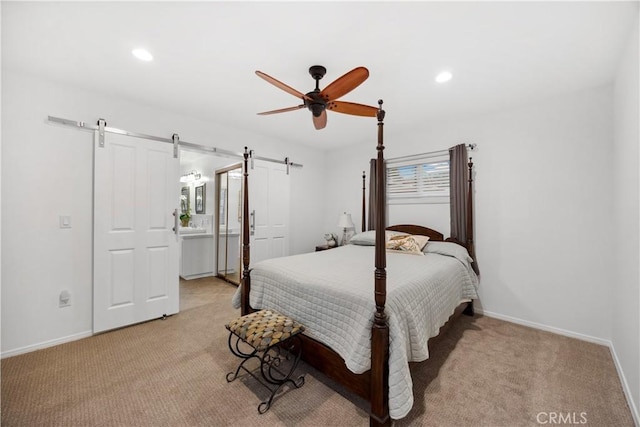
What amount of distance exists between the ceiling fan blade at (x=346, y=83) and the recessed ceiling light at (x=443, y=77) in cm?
100

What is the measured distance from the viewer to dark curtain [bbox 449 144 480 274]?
326 cm

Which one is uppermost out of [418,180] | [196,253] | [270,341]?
[418,180]

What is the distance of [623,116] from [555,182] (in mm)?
814

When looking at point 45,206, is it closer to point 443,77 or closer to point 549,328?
point 443,77

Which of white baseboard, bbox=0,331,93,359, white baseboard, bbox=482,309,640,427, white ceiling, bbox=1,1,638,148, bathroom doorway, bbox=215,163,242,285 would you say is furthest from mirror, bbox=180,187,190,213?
white baseboard, bbox=482,309,640,427

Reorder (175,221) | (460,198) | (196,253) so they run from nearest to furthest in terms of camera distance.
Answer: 1. (175,221)
2. (460,198)
3. (196,253)

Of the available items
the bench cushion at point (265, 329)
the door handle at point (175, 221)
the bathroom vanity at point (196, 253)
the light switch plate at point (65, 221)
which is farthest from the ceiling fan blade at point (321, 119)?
the bathroom vanity at point (196, 253)

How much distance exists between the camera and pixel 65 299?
2.56 meters

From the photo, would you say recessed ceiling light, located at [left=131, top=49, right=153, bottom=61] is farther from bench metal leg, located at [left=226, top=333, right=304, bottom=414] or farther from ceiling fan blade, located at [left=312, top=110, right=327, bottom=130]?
bench metal leg, located at [left=226, top=333, right=304, bottom=414]

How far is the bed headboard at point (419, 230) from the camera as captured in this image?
3.55 metres

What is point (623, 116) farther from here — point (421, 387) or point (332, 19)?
point (421, 387)

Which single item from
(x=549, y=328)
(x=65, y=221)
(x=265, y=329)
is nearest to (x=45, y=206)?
(x=65, y=221)

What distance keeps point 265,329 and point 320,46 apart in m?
2.05

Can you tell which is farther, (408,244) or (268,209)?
(268,209)
